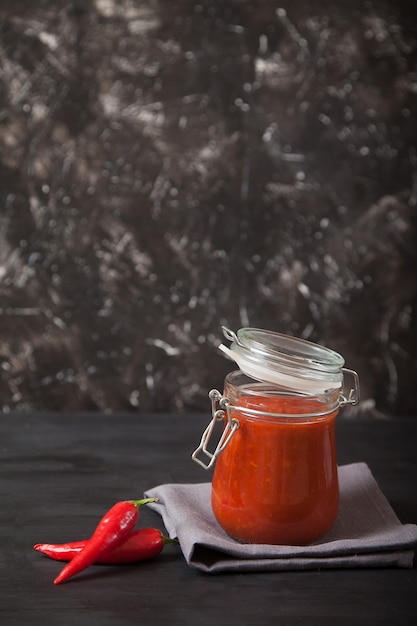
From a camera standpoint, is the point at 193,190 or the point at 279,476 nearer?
the point at 279,476

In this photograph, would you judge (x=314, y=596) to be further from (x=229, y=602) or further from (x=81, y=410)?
(x=81, y=410)

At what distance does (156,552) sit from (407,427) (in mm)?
857

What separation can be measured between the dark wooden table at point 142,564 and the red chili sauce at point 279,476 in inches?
2.3

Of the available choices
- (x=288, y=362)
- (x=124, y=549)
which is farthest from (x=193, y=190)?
(x=124, y=549)

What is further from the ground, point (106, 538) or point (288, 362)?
point (288, 362)

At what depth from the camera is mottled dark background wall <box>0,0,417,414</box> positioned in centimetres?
163

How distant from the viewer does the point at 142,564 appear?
936mm

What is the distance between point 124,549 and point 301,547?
0.70 ft

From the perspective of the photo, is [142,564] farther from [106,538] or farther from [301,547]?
[301,547]

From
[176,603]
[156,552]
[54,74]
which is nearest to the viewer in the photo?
[176,603]

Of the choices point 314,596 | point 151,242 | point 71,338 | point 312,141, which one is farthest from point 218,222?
point 314,596

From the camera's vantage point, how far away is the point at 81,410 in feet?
5.62

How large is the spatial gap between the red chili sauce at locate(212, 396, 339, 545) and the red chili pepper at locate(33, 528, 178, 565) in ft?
0.32

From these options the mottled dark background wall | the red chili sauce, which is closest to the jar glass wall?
the red chili sauce
